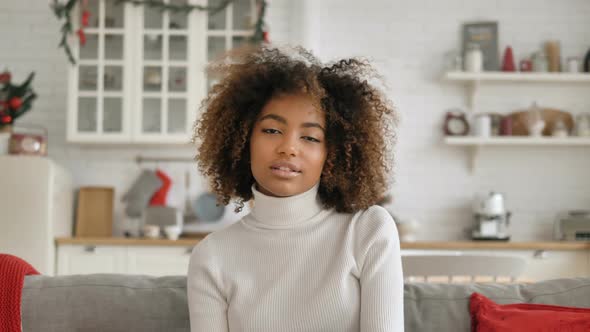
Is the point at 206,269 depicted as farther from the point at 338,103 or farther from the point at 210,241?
the point at 338,103

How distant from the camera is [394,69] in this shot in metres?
4.95

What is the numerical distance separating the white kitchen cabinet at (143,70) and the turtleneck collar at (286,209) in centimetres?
311

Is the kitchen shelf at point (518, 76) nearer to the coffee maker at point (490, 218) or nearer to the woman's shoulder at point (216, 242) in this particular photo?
the coffee maker at point (490, 218)

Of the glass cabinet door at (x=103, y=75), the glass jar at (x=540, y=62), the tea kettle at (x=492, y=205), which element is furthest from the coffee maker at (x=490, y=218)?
the glass cabinet door at (x=103, y=75)

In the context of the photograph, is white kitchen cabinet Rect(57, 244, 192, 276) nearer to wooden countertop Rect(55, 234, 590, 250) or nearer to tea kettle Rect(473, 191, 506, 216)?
wooden countertop Rect(55, 234, 590, 250)

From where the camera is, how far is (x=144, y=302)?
1.67m

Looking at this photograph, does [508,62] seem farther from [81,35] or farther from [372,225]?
[372,225]

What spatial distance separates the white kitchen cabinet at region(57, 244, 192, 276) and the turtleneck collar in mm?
2772

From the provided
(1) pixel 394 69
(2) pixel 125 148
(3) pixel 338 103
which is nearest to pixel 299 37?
(1) pixel 394 69

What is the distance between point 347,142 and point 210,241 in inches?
13.9

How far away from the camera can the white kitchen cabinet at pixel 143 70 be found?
4.69m

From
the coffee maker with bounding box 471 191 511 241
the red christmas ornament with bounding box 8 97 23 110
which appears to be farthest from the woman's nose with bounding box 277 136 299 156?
the red christmas ornament with bounding box 8 97 23 110

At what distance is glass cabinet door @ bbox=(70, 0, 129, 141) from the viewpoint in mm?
4688

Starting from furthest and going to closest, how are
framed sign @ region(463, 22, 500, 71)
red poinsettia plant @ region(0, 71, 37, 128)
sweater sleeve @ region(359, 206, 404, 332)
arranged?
framed sign @ region(463, 22, 500, 71), red poinsettia plant @ region(0, 71, 37, 128), sweater sleeve @ region(359, 206, 404, 332)
